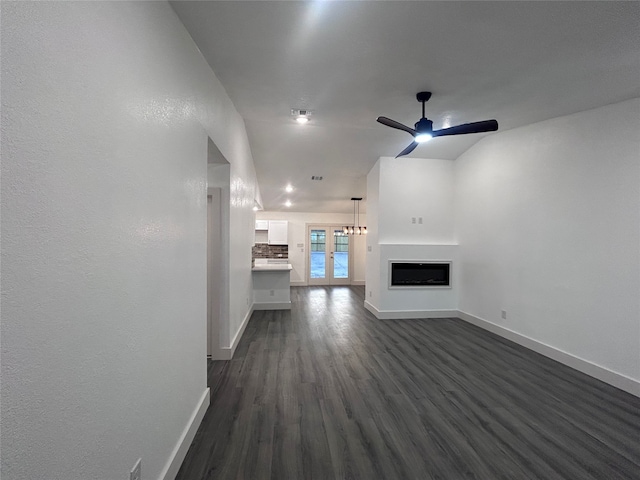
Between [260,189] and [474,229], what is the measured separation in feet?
15.1

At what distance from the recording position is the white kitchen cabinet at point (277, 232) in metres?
8.31

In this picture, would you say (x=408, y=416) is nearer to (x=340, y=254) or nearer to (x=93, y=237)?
(x=93, y=237)

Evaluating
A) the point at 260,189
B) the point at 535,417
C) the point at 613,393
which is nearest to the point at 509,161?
the point at 613,393

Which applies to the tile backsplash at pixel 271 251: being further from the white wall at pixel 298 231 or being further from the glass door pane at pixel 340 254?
the glass door pane at pixel 340 254

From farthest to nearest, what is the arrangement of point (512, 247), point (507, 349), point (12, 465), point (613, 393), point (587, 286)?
point (512, 247) → point (507, 349) → point (587, 286) → point (613, 393) → point (12, 465)

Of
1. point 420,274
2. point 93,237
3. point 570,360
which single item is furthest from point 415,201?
point 93,237

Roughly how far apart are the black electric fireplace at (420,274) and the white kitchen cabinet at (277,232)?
4232 millimetres

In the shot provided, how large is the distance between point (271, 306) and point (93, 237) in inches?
188

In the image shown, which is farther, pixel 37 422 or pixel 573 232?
pixel 573 232

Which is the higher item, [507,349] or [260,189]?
[260,189]

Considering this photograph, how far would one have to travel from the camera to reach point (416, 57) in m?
2.16

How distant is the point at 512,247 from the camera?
12.7 feet

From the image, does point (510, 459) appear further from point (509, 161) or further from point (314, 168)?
point (314, 168)

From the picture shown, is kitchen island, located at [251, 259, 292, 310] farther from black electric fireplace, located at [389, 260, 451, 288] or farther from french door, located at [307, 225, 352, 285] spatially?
french door, located at [307, 225, 352, 285]
